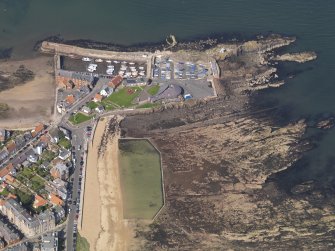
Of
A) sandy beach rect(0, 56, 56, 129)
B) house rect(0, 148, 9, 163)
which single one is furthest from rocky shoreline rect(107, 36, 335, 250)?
house rect(0, 148, 9, 163)

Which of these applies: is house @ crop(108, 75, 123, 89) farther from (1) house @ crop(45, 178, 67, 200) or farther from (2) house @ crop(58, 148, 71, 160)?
(1) house @ crop(45, 178, 67, 200)

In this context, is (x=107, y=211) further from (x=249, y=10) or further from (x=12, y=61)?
(x=249, y=10)

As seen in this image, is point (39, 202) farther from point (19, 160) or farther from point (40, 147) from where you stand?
point (40, 147)

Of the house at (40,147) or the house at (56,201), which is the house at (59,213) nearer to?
the house at (56,201)

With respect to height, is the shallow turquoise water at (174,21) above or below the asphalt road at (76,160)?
above

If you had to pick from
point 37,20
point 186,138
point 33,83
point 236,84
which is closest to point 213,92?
point 236,84

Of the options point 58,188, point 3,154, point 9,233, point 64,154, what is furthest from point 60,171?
point 9,233

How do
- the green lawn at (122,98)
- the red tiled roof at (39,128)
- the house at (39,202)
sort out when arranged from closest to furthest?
the house at (39,202) < the red tiled roof at (39,128) < the green lawn at (122,98)

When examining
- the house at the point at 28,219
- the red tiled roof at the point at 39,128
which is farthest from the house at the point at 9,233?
the red tiled roof at the point at 39,128
